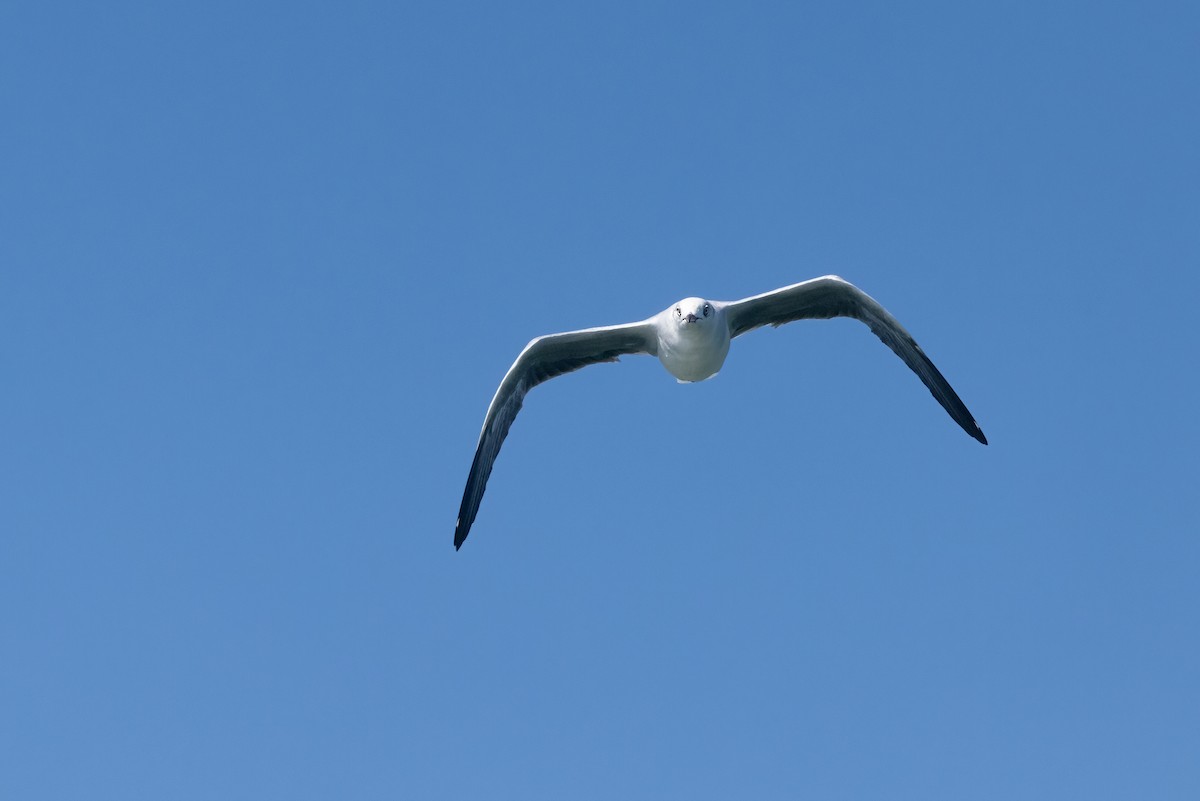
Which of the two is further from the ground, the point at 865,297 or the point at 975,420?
the point at 865,297

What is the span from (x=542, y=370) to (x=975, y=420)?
6421mm

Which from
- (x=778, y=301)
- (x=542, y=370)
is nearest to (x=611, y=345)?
(x=542, y=370)

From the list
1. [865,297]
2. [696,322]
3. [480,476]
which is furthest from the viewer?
[480,476]

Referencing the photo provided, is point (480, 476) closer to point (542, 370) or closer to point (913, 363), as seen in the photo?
point (542, 370)

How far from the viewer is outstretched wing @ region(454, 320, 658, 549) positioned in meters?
20.7

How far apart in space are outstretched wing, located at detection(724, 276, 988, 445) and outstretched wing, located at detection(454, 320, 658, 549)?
55.7 inches

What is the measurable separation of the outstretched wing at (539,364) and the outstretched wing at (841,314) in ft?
4.64

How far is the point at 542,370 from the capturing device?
2138 cm

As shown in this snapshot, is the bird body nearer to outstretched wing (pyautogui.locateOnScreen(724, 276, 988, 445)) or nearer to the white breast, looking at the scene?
the white breast

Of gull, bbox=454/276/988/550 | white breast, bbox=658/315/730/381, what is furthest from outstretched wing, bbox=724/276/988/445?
A: white breast, bbox=658/315/730/381

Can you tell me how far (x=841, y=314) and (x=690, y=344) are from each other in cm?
278

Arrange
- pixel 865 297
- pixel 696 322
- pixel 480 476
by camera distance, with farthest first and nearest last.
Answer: pixel 480 476, pixel 865 297, pixel 696 322

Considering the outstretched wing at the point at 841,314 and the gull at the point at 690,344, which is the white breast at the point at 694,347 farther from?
the outstretched wing at the point at 841,314

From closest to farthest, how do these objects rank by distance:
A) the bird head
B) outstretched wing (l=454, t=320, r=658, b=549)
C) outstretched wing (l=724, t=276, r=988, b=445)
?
the bird head → outstretched wing (l=724, t=276, r=988, b=445) → outstretched wing (l=454, t=320, r=658, b=549)
